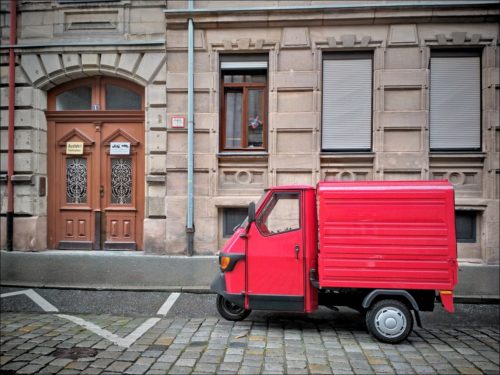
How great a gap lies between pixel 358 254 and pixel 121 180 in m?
7.33

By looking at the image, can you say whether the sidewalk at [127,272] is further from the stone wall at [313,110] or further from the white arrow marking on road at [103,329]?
the stone wall at [313,110]

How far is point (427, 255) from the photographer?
4.86 metres

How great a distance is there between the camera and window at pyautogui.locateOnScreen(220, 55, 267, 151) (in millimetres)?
10297

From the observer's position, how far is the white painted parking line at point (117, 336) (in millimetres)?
4902

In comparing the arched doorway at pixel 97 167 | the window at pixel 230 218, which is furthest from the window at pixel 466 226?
the arched doorway at pixel 97 167

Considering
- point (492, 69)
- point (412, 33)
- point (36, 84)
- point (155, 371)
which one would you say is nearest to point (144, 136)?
point (36, 84)

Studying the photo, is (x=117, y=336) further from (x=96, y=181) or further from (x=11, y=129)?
(x=11, y=129)

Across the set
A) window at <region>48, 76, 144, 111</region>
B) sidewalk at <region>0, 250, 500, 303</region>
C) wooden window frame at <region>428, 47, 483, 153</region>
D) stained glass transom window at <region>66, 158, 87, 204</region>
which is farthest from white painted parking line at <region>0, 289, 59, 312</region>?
wooden window frame at <region>428, 47, 483, 153</region>

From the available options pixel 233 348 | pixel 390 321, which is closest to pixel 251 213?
pixel 233 348

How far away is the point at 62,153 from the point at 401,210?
29.1ft

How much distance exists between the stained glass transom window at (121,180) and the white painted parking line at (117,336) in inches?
197

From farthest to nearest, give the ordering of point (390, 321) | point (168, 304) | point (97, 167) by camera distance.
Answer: point (97, 167), point (168, 304), point (390, 321)

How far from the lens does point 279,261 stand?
5262 mm

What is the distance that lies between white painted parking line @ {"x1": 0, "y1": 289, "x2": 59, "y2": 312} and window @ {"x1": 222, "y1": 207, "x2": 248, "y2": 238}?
4.35 metres
